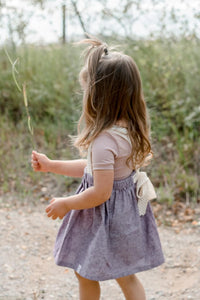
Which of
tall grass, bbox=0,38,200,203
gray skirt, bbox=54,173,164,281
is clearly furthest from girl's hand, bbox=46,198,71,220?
tall grass, bbox=0,38,200,203

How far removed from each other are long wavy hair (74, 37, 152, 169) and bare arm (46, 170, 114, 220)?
0.54 ft

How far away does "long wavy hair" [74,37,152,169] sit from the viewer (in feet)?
5.85

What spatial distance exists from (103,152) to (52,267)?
5.16 ft

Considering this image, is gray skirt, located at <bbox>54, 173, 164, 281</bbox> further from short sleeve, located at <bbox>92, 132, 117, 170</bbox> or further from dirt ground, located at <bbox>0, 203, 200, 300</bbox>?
dirt ground, located at <bbox>0, 203, 200, 300</bbox>

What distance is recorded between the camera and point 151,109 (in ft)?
15.5

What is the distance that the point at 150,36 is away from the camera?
5125mm

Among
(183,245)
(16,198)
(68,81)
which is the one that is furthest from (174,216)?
(68,81)

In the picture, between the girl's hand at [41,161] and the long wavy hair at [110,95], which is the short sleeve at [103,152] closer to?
the long wavy hair at [110,95]

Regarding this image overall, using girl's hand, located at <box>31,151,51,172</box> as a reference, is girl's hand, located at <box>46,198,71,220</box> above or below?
below

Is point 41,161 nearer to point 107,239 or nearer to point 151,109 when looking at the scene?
point 107,239

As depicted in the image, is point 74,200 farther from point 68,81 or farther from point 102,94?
point 68,81

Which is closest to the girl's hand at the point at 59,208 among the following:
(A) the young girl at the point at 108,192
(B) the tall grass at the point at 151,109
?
(A) the young girl at the point at 108,192

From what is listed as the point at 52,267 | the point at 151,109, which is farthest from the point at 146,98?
the point at 52,267

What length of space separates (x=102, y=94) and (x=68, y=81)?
3.78 meters
